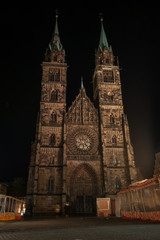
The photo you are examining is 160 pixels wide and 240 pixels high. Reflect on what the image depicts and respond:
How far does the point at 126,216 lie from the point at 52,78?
26416mm

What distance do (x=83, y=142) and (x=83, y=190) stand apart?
702cm

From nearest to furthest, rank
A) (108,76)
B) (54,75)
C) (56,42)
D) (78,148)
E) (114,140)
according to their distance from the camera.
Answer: (78,148) < (114,140) < (54,75) < (108,76) < (56,42)

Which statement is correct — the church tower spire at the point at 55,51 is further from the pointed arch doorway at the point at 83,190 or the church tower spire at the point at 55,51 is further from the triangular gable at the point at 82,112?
the pointed arch doorway at the point at 83,190

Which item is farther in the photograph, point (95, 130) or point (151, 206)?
point (95, 130)

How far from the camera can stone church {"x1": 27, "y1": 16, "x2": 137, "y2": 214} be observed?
27312 millimetres

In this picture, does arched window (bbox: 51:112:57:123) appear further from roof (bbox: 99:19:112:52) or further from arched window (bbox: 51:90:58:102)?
roof (bbox: 99:19:112:52)

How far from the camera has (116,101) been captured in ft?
114

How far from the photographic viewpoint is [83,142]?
30.9 meters

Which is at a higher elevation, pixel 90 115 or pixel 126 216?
pixel 90 115

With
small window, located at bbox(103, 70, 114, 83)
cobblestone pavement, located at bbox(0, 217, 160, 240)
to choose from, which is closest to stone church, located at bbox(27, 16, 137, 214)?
small window, located at bbox(103, 70, 114, 83)

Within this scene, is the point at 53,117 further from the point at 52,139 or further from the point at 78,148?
the point at 78,148

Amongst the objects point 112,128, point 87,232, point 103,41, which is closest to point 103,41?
point 103,41

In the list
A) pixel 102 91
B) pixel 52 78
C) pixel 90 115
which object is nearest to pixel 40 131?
pixel 90 115

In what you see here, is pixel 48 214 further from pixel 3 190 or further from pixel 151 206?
pixel 3 190
